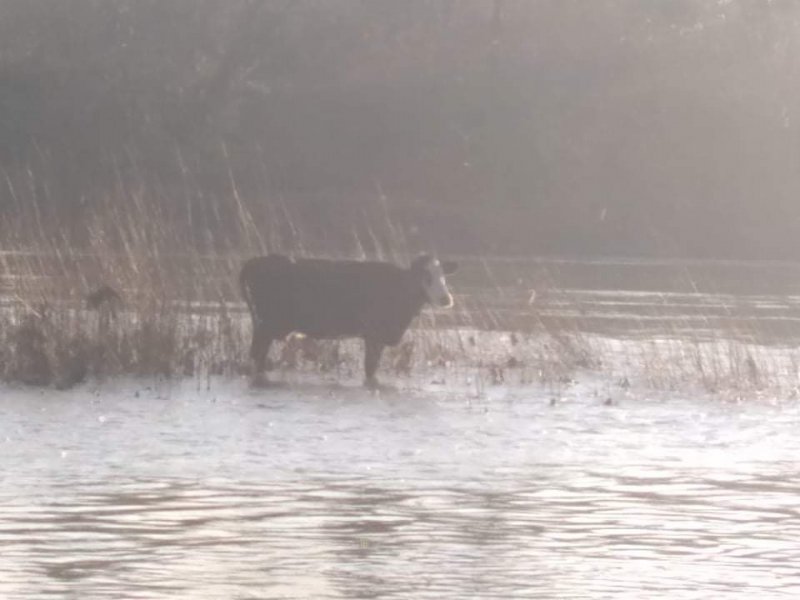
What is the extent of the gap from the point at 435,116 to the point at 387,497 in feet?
117

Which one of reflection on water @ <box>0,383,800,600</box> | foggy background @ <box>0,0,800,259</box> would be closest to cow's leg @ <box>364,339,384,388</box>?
reflection on water @ <box>0,383,800,600</box>

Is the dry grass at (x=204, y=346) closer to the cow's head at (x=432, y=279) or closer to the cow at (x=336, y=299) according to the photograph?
the cow at (x=336, y=299)

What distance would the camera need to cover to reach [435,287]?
15680 mm

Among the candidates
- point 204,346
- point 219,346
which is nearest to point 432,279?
point 219,346

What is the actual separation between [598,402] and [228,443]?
11.9ft

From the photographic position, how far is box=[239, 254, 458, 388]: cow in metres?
15.3

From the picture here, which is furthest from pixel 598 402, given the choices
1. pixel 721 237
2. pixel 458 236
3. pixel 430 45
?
pixel 430 45

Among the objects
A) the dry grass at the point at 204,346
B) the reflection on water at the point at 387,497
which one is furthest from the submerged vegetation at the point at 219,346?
the reflection on water at the point at 387,497

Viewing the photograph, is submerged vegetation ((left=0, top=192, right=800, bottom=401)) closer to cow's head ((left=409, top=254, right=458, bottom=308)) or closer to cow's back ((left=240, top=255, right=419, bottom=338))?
cow's back ((left=240, top=255, right=419, bottom=338))

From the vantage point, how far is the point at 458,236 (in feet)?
123

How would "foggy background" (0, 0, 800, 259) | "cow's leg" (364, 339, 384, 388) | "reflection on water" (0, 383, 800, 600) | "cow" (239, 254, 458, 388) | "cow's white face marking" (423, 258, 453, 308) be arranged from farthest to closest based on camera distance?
"foggy background" (0, 0, 800, 259) → "cow's white face marking" (423, 258, 453, 308) → "cow" (239, 254, 458, 388) → "cow's leg" (364, 339, 384, 388) → "reflection on water" (0, 383, 800, 600)

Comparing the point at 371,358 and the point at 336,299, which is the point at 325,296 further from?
the point at 371,358

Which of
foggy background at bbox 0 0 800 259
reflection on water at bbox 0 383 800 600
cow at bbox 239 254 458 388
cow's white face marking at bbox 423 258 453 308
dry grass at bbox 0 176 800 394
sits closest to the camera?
reflection on water at bbox 0 383 800 600

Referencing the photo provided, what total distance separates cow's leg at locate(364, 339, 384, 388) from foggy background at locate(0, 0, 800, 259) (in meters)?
18.8
